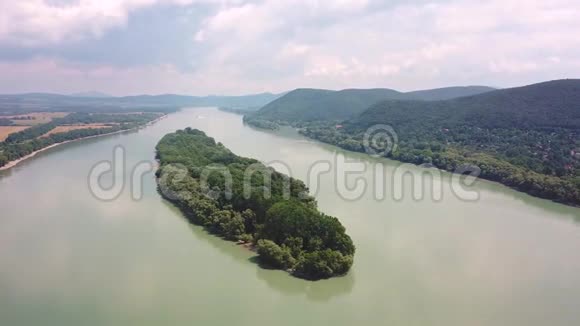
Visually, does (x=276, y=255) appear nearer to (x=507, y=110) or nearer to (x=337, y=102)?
(x=507, y=110)

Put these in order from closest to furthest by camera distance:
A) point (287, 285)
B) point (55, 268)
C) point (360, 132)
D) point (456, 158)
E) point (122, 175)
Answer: point (287, 285)
point (55, 268)
point (122, 175)
point (456, 158)
point (360, 132)

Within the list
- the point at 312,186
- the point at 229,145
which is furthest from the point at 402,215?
the point at 229,145

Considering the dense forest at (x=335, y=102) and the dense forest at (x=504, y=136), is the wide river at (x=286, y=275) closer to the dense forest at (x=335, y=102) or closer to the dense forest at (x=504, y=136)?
the dense forest at (x=504, y=136)

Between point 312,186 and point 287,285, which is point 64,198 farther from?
point 287,285

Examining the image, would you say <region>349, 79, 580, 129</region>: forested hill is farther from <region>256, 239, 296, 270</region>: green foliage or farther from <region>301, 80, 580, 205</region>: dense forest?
<region>256, 239, 296, 270</region>: green foliage

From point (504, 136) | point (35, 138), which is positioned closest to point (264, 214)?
point (504, 136)

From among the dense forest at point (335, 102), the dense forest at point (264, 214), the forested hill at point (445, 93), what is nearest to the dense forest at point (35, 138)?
the dense forest at point (264, 214)
